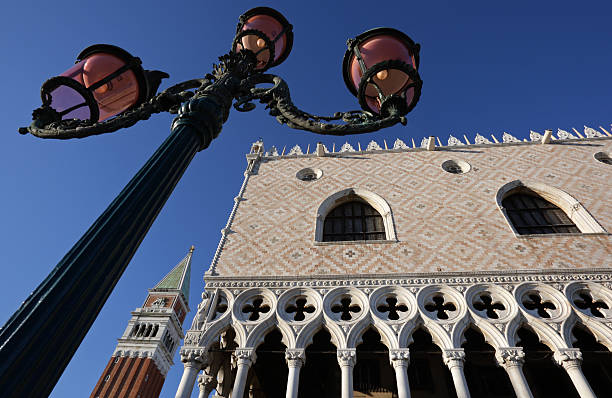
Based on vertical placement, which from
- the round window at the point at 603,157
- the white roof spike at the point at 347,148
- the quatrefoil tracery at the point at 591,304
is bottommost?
the quatrefoil tracery at the point at 591,304

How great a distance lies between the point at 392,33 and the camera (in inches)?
101

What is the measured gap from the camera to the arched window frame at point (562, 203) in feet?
23.4

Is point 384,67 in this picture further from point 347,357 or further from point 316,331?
point 316,331

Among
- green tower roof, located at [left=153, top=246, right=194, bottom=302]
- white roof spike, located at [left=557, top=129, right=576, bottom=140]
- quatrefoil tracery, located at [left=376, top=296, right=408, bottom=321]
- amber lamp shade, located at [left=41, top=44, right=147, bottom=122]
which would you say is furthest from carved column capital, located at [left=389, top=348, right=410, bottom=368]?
green tower roof, located at [left=153, top=246, right=194, bottom=302]

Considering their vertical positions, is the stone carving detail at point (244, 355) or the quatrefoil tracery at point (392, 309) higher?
the quatrefoil tracery at point (392, 309)

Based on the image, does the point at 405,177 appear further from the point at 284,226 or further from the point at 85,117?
the point at 85,117

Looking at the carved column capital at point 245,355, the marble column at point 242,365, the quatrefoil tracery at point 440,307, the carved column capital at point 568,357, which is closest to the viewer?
the carved column capital at point 568,357

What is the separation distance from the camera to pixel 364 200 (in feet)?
28.0

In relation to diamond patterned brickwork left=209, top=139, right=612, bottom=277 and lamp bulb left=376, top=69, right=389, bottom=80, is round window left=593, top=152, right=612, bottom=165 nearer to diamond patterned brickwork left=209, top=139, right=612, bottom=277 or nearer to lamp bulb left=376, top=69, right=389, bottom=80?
diamond patterned brickwork left=209, top=139, right=612, bottom=277

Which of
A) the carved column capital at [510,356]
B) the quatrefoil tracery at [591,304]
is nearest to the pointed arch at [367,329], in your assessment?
the carved column capital at [510,356]

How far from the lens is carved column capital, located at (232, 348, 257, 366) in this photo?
5.40m

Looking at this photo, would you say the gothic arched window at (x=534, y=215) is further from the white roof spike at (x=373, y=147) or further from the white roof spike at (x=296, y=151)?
the white roof spike at (x=296, y=151)

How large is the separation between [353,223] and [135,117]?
606cm

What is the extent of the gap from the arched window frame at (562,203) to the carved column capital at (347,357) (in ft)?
12.7
